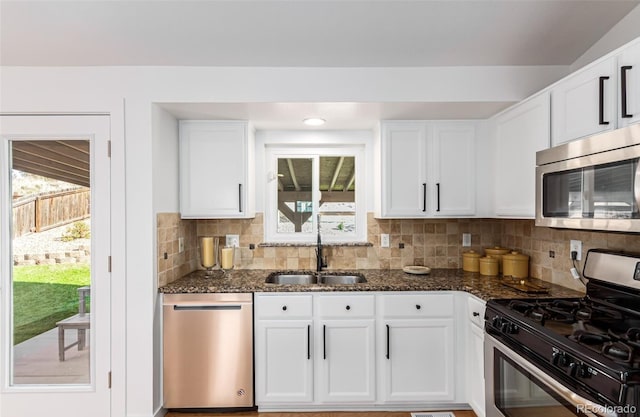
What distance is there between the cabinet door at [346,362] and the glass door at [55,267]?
1.41m

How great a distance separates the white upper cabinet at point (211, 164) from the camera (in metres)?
2.73

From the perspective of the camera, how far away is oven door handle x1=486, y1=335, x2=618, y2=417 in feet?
3.93

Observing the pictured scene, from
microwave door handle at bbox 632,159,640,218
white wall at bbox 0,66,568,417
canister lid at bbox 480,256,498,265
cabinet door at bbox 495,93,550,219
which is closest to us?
microwave door handle at bbox 632,159,640,218

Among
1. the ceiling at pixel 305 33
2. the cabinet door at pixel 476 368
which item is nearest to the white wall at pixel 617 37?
the ceiling at pixel 305 33

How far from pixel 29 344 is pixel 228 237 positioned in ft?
4.87

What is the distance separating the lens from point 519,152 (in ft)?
7.55

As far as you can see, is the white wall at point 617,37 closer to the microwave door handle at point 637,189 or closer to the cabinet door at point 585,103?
the cabinet door at point 585,103

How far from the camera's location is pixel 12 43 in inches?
81.4

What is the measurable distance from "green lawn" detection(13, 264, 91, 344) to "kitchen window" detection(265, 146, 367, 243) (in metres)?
1.48

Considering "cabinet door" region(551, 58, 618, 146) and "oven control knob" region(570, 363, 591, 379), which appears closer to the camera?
"oven control knob" region(570, 363, 591, 379)

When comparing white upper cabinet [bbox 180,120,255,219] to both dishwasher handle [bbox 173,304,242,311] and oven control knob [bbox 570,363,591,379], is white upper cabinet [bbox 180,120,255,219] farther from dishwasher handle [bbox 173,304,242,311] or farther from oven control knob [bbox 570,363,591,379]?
oven control knob [bbox 570,363,591,379]

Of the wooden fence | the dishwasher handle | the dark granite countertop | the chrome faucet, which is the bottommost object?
the dishwasher handle

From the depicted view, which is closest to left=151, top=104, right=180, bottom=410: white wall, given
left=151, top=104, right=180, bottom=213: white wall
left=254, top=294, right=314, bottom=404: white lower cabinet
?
left=151, top=104, right=180, bottom=213: white wall

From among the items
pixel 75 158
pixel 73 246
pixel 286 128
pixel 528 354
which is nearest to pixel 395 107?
pixel 286 128
